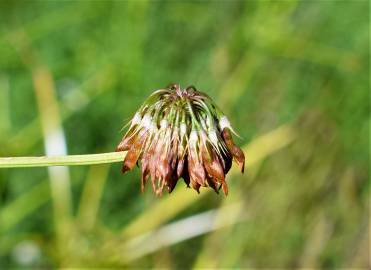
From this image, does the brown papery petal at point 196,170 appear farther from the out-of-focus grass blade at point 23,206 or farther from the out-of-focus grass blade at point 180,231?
the out-of-focus grass blade at point 23,206

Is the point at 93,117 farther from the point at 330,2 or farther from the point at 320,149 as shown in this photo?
the point at 330,2

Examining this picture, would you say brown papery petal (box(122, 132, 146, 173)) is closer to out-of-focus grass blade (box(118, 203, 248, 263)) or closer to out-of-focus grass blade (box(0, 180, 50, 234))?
out-of-focus grass blade (box(118, 203, 248, 263))

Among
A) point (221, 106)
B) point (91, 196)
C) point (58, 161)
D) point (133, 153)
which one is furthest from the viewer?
point (221, 106)

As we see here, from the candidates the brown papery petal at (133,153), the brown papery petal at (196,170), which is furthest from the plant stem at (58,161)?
the brown papery petal at (196,170)

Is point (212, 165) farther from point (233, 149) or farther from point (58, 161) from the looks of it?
point (58, 161)

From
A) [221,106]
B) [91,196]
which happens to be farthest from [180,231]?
[221,106]

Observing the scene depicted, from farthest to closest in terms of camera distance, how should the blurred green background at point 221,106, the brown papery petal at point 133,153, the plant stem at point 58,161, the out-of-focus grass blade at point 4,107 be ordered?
the out-of-focus grass blade at point 4,107 < the blurred green background at point 221,106 < the brown papery petal at point 133,153 < the plant stem at point 58,161

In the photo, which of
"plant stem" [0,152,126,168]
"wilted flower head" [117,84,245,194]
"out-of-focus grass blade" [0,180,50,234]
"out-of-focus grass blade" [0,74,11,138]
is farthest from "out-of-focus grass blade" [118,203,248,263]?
"plant stem" [0,152,126,168]
